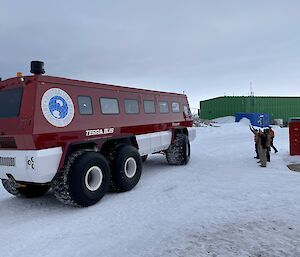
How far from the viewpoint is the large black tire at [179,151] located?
32.9 ft

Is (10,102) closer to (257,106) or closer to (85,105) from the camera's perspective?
(85,105)

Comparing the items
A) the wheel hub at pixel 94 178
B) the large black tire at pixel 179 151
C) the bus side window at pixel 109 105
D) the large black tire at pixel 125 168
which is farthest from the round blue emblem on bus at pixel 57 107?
the large black tire at pixel 179 151

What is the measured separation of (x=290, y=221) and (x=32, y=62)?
17.2 ft

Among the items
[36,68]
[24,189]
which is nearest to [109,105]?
[36,68]

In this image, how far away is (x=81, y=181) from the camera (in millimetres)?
5516

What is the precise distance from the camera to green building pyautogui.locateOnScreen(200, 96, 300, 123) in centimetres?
4478

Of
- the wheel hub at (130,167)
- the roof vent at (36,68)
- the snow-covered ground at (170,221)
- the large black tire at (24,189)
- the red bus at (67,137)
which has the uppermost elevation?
the roof vent at (36,68)

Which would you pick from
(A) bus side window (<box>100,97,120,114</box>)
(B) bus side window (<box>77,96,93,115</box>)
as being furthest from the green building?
(B) bus side window (<box>77,96,93,115</box>)

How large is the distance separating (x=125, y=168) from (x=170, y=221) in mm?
2390

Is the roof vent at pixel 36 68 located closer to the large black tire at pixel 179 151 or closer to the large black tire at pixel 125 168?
the large black tire at pixel 125 168

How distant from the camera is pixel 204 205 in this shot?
548 cm

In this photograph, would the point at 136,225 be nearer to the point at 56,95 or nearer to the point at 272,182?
the point at 56,95

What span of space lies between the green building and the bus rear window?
139ft

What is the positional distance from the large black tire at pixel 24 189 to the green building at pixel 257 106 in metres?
41.4
